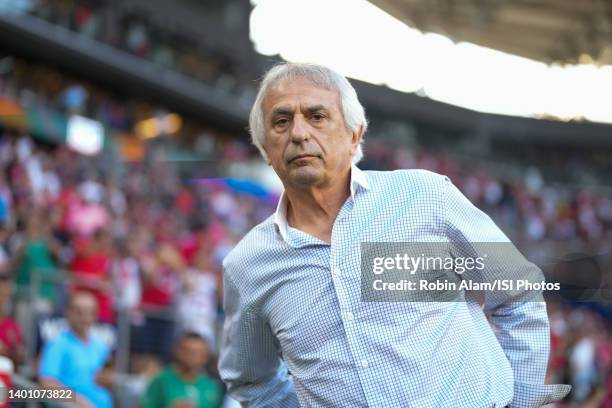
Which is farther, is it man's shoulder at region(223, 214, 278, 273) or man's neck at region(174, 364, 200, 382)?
man's neck at region(174, 364, 200, 382)

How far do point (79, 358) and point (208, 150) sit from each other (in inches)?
730

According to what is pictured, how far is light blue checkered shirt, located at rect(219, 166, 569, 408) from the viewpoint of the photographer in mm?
2432

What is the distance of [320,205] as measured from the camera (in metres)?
2.66

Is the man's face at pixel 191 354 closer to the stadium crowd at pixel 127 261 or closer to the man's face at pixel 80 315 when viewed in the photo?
the stadium crowd at pixel 127 261

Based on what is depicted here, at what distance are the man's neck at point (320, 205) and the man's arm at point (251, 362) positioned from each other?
0.29 m

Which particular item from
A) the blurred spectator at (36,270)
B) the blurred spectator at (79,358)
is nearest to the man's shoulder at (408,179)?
the blurred spectator at (79,358)

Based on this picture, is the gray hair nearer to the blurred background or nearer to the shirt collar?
the shirt collar

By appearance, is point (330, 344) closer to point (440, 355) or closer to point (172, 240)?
point (440, 355)

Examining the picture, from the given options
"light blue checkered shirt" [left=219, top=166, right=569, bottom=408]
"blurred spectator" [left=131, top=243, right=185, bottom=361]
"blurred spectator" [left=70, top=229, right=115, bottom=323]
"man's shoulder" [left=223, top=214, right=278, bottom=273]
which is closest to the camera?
"light blue checkered shirt" [left=219, top=166, right=569, bottom=408]

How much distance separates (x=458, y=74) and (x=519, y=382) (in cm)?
3833

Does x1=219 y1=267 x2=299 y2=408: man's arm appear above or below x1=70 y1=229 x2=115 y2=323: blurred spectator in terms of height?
below

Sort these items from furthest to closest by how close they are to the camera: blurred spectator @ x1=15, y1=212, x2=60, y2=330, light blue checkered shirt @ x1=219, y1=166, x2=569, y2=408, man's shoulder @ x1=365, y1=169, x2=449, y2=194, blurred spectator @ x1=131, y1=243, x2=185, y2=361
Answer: blurred spectator @ x1=131, y1=243, x2=185, y2=361, blurred spectator @ x1=15, y1=212, x2=60, y2=330, man's shoulder @ x1=365, y1=169, x2=449, y2=194, light blue checkered shirt @ x1=219, y1=166, x2=569, y2=408

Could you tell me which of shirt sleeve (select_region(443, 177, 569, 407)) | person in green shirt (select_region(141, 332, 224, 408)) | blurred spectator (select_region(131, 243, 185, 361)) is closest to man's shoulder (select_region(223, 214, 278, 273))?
shirt sleeve (select_region(443, 177, 569, 407))

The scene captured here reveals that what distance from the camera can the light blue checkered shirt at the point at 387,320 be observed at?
2432 millimetres
